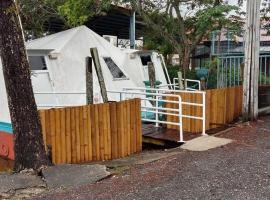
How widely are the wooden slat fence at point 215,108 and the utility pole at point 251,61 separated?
0.43m

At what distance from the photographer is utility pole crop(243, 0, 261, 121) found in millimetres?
11078

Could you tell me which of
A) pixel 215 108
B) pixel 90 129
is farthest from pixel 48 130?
pixel 215 108

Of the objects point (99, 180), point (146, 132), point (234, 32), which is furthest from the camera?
point (234, 32)

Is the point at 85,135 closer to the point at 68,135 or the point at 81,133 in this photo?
the point at 81,133

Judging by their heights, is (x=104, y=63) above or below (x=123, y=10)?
below

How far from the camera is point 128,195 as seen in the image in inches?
227

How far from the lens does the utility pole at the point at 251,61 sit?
11078 mm

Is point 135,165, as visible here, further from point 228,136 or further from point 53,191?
point 228,136

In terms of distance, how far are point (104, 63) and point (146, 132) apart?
445 cm

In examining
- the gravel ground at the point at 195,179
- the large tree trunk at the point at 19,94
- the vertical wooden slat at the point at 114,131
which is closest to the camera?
the gravel ground at the point at 195,179

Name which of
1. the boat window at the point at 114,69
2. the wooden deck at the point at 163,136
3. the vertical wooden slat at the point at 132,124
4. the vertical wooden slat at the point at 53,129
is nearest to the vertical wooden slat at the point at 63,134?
the vertical wooden slat at the point at 53,129

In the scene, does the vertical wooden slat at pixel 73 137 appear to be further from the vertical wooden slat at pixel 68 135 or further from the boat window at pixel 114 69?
the boat window at pixel 114 69

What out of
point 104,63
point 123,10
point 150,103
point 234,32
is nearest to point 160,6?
point 123,10

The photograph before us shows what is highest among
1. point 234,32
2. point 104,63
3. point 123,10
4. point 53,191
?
point 123,10
